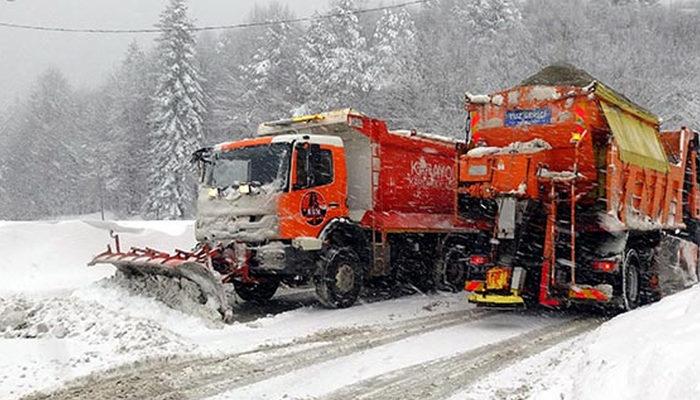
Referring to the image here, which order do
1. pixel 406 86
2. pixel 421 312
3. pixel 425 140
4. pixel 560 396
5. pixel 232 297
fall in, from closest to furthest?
pixel 560 396, pixel 421 312, pixel 232 297, pixel 425 140, pixel 406 86

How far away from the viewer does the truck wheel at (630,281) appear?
10227 mm

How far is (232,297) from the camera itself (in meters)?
12.5

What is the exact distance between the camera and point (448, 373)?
6934 millimetres

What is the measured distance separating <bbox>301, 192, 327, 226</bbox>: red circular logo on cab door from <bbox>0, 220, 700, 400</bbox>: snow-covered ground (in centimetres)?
147

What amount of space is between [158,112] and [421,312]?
118 ft

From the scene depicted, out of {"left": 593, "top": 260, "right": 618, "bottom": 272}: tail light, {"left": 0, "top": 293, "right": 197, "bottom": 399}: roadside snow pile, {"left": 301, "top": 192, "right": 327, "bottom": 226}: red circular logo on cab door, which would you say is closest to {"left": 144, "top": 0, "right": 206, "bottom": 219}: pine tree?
{"left": 301, "top": 192, "right": 327, "bottom": 226}: red circular logo on cab door

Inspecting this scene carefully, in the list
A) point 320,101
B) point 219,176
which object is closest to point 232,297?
point 219,176

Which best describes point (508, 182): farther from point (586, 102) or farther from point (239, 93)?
point (239, 93)

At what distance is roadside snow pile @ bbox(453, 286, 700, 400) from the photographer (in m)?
4.08

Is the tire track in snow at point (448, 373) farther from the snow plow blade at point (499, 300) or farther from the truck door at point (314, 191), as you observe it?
the truck door at point (314, 191)

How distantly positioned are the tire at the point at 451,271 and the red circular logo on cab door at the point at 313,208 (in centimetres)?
360

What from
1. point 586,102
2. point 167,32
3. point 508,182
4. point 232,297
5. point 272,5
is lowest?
point 232,297

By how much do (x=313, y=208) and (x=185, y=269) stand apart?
7.60 feet

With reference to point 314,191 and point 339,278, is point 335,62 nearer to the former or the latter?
point 314,191
